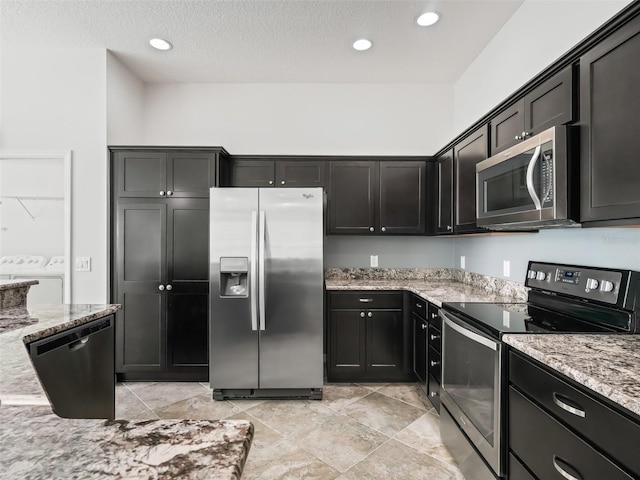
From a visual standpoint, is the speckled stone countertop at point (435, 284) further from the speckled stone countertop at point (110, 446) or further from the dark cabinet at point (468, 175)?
the speckled stone countertop at point (110, 446)

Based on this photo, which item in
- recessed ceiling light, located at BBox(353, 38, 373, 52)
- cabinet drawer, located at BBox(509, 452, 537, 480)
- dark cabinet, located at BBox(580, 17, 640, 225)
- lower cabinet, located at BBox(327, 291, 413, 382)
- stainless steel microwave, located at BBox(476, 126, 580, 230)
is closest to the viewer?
dark cabinet, located at BBox(580, 17, 640, 225)

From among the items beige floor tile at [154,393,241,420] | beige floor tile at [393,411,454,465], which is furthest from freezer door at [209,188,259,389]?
beige floor tile at [393,411,454,465]

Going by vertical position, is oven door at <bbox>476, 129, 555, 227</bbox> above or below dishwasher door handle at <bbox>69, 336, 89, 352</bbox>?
above

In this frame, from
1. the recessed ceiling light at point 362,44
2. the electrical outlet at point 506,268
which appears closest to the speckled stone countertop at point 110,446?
the electrical outlet at point 506,268

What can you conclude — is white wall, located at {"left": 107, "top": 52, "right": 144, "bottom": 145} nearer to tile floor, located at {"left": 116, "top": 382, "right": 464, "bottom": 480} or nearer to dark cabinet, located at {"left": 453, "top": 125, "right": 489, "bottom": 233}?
tile floor, located at {"left": 116, "top": 382, "right": 464, "bottom": 480}

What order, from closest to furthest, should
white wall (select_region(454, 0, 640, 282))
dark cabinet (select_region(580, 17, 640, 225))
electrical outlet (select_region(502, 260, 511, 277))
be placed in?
dark cabinet (select_region(580, 17, 640, 225)), white wall (select_region(454, 0, 640, 282)), electrical outlet (select_region(502, 260, 511, 277))

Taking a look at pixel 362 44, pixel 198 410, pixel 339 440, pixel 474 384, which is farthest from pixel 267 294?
pixel 362 44

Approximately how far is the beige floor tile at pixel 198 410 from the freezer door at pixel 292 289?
1.09ft

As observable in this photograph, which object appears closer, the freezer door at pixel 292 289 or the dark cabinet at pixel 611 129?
the dark cabinet at pixel 611 129

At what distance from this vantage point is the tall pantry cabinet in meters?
3.01

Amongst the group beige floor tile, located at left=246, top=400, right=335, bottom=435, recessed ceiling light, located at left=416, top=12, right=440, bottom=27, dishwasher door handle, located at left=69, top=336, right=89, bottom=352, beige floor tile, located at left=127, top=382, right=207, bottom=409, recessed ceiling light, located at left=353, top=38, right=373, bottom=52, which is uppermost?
recessed ceiling light, located at left=353, top=38, right=373, bottom=52

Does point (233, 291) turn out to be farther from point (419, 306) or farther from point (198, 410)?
point (419, 306)

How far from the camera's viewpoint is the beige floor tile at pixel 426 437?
2.04 m

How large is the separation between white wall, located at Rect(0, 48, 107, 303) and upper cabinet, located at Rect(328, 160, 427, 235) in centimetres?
218
